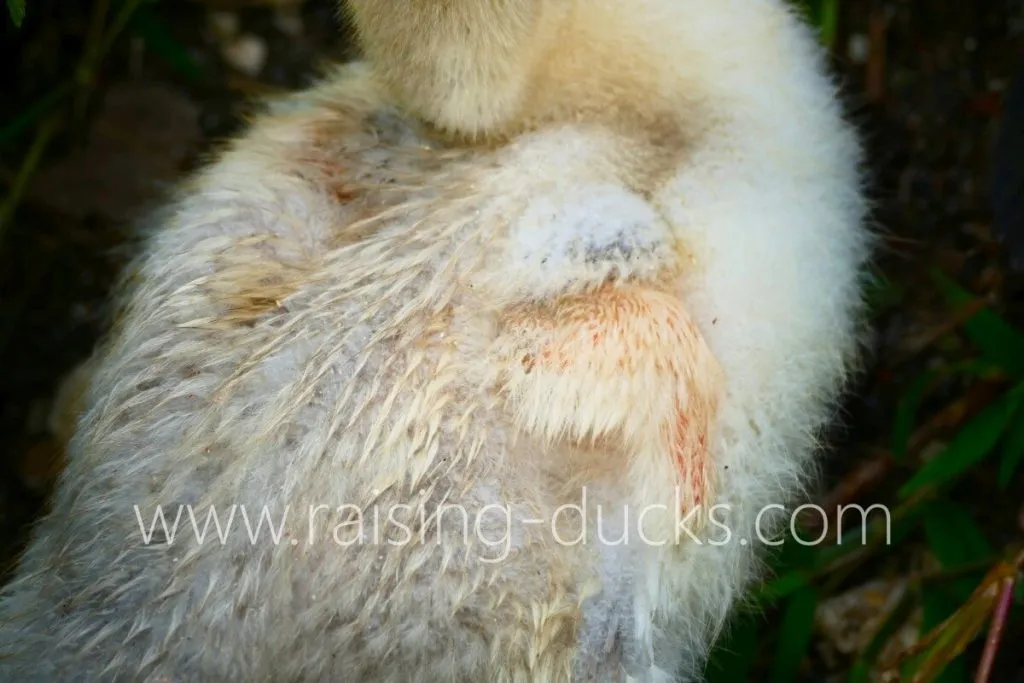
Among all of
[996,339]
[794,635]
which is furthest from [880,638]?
[996,339]

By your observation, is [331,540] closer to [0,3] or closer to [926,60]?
[0,3]

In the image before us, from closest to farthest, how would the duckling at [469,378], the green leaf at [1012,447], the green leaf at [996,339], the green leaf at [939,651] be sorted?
1. the duckling at [469,378]
2. the green leaf at [939,651]
3. the green leaf at [1012,447]
4. the green leaf at [996,339]

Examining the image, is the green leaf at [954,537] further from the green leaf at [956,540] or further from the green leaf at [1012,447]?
the green leaf at [1012,447]

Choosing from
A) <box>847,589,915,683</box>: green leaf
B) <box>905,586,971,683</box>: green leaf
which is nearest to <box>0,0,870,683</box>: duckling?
<box>905,586,971,683</box>: green leaf

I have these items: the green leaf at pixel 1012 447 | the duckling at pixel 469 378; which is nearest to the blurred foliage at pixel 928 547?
the green leaf at pixel 1012 447

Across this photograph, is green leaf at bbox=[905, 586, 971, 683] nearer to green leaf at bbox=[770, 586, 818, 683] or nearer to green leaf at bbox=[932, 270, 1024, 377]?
→ green leaf at bbox=[770, 586, 818, 683]

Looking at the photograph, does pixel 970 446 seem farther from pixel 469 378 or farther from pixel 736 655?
pixel 469 378
